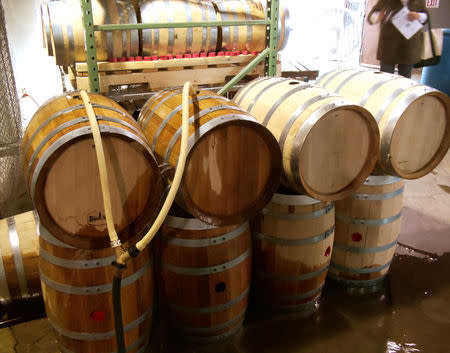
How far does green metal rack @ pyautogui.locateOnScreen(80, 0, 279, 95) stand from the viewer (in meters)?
3.25

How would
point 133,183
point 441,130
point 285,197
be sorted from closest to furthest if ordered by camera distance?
point 133,183 < point 285,197 < point 441,130

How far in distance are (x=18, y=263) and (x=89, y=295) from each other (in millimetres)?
1033

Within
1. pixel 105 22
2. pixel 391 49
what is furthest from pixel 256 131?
pixel 391 49

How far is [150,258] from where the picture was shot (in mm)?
2627

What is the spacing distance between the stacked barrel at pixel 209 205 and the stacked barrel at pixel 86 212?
0.19 meters

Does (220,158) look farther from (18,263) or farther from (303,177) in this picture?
(18,263)

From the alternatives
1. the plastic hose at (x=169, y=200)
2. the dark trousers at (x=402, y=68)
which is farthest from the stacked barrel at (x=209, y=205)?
the dark trousers at (x=402, y=68)

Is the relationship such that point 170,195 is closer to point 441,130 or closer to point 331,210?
point 331,210

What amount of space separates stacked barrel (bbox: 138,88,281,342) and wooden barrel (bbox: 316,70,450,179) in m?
0.96

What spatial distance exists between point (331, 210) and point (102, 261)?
170cm

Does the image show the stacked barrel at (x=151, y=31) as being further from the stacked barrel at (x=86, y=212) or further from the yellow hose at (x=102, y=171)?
the yellow hose at (x=102, y=171)

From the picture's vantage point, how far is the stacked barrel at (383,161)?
2926 millimetres

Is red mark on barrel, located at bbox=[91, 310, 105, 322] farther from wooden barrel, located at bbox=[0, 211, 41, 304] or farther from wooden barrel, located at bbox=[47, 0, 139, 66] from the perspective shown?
wooden barrel, located at bbox=[47, 0, 139, 66]

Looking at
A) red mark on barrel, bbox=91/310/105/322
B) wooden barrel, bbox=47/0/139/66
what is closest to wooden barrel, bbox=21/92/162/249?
red mark on barrel, bbox=91/310/105/322
